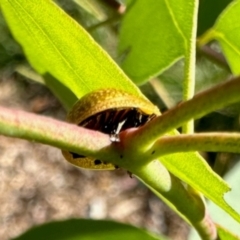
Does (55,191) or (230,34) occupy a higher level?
(230,34)

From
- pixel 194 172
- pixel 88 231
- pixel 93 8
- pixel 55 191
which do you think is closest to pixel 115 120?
pixel 194 172

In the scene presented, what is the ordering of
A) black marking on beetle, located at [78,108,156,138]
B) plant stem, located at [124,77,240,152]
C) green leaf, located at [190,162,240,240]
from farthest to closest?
1. green leaf, located at [190,162,240,240]
2. black marking on beetle, located at [78,108,156,138]
3. plant stem, located at [124,77,240,152]

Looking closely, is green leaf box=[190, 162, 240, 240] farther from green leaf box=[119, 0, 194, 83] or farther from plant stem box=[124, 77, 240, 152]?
plant stem box=[124, 77, 240, 152]

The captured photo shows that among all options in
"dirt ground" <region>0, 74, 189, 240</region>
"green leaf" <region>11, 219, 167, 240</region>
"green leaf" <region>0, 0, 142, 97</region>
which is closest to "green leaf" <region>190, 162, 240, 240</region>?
"green leaf" <region>11, 219, 167, 240</region>

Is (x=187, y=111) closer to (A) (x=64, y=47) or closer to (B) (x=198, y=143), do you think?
(B) (x=198, y=143)

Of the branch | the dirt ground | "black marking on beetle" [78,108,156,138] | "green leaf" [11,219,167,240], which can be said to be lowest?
the dirt ground

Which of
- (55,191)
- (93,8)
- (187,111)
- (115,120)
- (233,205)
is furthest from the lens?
(55,191)

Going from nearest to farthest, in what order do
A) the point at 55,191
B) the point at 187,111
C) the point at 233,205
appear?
1. the point at 187,111
2. the point at 233,205
3. the point at 55,191
